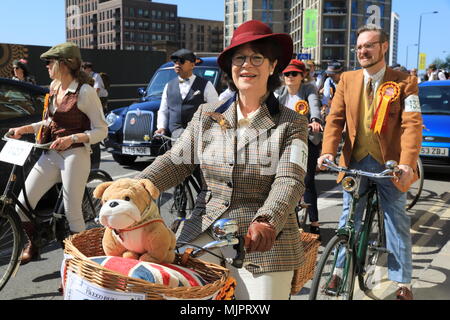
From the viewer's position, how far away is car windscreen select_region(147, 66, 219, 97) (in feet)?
33.9

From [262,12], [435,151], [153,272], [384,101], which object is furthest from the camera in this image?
[262,12]

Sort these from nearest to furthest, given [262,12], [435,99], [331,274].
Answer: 1. [331,274]
2. [435,99]
3. [262,12]

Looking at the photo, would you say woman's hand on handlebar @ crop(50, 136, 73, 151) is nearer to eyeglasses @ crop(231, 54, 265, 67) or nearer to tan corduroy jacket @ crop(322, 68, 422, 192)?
tan corduroy jacket @ crop(322, 68, 422, 192)

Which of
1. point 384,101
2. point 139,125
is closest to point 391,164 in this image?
point 384,101

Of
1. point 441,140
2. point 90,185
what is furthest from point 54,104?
point 441,140

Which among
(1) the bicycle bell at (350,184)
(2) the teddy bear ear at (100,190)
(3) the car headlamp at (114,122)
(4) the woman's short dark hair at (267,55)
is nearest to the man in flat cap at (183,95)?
(1) the bicycle bell at (350,184)

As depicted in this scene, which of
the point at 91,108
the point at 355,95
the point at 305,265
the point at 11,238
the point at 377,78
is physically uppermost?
the point at 377,78

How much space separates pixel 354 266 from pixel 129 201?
Answer: 2.06m

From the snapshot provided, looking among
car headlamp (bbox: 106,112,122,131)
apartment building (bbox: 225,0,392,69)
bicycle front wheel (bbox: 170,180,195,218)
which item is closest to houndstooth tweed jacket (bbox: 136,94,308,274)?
bicycle front wheel (bbox: 170,180,195,218)

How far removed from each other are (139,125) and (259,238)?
8.15m

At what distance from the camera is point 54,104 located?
13.8ft

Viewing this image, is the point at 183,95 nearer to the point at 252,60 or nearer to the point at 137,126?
the point at 137,126

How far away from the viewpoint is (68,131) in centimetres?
416

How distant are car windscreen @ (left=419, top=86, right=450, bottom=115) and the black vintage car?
4.26m
